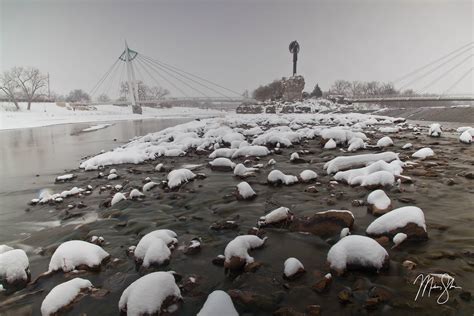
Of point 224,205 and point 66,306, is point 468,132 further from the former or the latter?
point 66,306

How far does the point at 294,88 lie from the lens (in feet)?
183

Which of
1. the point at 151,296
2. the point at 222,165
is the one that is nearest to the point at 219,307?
the point at 151,296

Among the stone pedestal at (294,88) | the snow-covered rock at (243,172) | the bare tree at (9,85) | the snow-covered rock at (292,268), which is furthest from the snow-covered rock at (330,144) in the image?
the bare tree at (9,85)

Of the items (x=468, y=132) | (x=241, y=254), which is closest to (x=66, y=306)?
(x=241, y=254)

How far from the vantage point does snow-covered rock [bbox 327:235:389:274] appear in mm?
3223

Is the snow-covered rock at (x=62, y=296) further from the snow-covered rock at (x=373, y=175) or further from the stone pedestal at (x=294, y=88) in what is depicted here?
the stone pedestal at (x=294, y=88)

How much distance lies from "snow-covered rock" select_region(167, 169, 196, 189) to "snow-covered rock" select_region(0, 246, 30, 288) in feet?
11.6

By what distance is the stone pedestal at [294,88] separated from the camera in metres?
55.7

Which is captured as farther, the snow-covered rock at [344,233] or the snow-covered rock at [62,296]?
the snow-covered rock at [344,233]

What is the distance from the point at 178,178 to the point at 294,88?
172 ft

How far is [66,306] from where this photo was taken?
2.96 metres

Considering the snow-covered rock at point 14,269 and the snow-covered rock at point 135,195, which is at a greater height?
the snow-covered rock at point 135,195

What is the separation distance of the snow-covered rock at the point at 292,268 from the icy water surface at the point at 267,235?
10 cm

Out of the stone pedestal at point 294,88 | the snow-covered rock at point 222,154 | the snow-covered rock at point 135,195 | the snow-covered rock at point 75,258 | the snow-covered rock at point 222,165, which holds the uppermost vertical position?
the stone pedestal at point 294,88
